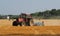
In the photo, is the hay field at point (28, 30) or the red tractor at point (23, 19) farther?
the red tractor at point (23, 19)

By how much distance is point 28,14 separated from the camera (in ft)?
58.1

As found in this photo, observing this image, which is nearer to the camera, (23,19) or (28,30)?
(28,30)

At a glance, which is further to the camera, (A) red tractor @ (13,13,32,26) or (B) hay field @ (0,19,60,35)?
(A) red tractor @ (13,13,32,26)

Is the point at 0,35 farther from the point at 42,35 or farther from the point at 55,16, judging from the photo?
the point at 55,16

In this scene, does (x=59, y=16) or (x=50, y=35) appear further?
(x=59, y=16)

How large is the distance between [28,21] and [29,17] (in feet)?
2.46

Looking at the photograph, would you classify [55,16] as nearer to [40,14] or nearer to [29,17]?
[40,14]

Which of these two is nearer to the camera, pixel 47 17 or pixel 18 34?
pixel 18 34

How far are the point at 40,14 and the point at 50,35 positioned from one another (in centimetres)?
4924

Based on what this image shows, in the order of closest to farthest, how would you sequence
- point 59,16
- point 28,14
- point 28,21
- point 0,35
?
point 0,35 → point 28,21 → point 28,14 → point 59,16

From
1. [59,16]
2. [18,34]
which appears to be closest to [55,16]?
[59,16]

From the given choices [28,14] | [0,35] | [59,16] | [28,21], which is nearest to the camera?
Answer: [0,35]

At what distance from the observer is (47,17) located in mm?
52875

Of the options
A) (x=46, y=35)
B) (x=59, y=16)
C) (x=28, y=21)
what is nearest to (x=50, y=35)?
(x=46, y=35)
